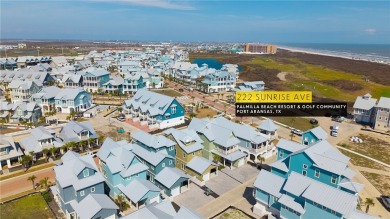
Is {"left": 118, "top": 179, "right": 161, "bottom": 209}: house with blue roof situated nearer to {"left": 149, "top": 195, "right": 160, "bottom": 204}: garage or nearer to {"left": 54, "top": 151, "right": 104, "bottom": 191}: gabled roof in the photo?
{"left": 149, "top": 195, "right": 160, "bottom": 204}: garage

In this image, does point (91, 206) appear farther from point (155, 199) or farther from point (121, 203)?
point (155, 199)

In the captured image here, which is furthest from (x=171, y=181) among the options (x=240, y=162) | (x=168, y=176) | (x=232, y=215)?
(x=240, y=162)

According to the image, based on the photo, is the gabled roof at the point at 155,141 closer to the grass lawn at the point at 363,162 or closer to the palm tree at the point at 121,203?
the palm tree at the point at 121,203

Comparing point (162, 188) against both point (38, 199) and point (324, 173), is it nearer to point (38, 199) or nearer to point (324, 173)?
point (38, 199)

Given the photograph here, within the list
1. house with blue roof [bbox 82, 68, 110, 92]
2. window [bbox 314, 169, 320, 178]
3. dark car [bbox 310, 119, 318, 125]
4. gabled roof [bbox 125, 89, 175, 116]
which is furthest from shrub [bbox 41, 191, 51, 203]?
house with blue roof [bbox 82, 68, 110, 92]

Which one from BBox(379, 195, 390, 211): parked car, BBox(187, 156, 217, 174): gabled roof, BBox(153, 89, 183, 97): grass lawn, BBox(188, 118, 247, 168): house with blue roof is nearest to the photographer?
BBox(379, 195, 390, 211): parked car

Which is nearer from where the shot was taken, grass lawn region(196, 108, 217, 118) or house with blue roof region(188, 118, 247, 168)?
house with blue roof region(188, 118, 247, 168)

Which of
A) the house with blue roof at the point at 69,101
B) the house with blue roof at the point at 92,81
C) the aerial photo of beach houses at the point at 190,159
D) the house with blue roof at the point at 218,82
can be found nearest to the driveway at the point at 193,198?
the aerial photo of beach houses at the point at 190,159
